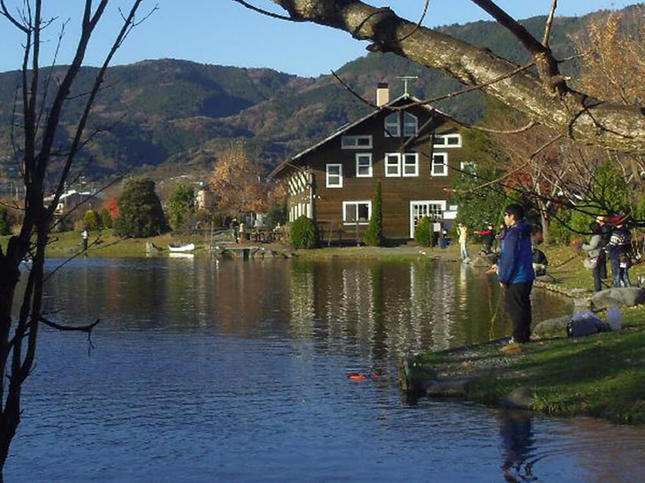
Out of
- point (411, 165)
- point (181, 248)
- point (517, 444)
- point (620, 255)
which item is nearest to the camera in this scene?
point (517, 444)

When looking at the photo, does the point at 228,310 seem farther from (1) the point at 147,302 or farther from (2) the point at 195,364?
(2) the point at 195,364

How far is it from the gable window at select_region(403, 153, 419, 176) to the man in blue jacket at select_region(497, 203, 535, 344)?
51.2 m

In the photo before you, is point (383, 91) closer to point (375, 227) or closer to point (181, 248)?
point (375, 227)

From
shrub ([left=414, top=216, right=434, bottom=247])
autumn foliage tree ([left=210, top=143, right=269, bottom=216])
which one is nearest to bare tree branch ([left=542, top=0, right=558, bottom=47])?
shrub ([left=414, top=216, right=434, bottom=247])

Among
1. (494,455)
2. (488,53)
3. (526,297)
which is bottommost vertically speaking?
(494,455)

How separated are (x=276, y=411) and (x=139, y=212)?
67.5 meters

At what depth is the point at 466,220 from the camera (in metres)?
53.8

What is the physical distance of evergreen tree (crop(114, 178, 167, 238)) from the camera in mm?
77375

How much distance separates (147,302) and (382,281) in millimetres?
9045

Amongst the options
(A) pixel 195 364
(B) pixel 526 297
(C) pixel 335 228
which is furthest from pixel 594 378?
(C) pixel 335 228

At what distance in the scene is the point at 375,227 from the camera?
6144 centimetres

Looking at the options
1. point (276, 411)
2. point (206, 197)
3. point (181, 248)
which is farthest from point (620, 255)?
point (206, 197)

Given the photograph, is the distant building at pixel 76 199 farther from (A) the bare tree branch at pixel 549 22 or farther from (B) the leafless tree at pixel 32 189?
(A) the bare tree branch at pixel 549 22

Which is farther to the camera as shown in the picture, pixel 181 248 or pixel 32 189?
pixel 181 248
